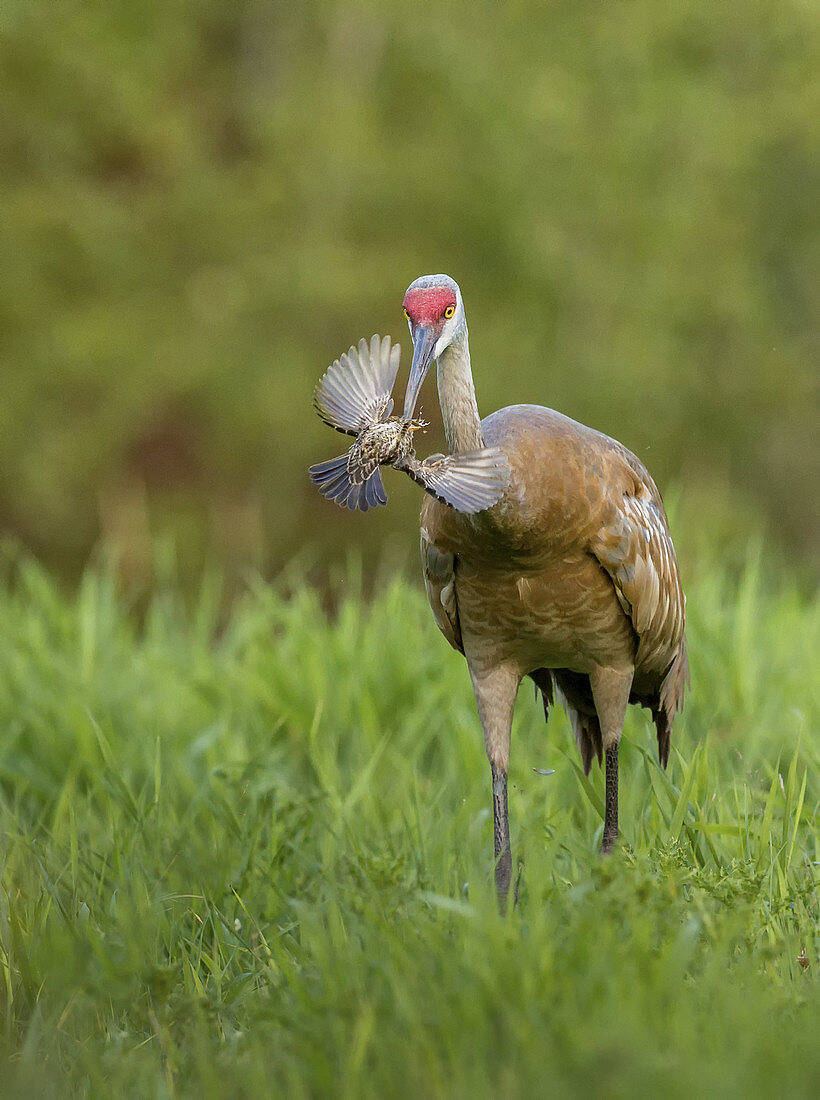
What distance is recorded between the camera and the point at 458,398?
3469mm

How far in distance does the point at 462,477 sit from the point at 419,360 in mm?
294

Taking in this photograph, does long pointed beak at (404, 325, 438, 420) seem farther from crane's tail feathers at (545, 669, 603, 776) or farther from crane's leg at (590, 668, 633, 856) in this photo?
crane's tail feathers at (545, 669, 603, 776)

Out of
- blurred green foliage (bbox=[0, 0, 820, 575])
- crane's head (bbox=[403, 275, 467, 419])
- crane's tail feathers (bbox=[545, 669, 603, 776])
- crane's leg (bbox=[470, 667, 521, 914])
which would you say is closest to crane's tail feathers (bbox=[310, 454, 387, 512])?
crane's head (bbox=[403, 275, 467, 419])

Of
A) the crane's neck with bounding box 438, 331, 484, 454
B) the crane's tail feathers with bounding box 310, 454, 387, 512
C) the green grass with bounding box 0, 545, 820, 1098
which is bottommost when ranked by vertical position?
the green grass with bounding box 0, 545, 820, 1098

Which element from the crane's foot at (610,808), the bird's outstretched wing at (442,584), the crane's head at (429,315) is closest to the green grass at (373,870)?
the crane's foot at (610,808)

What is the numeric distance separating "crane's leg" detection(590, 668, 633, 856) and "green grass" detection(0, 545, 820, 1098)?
0.10 m

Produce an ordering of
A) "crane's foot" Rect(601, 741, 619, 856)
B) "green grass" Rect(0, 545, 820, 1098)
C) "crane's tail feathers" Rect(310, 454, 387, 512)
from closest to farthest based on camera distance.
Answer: "green grass" Rect(0, 545, 820, 1098), "crane's tail feathers" Rect(310, 454, 387, 512), "crane's foot" Rect(601, 741, 619, 856)

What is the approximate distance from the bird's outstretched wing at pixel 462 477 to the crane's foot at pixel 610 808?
1.17m

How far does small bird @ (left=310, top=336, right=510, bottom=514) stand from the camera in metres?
3.06

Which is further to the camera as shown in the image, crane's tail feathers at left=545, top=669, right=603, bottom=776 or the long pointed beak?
crane's tail feathers at left=545, top=669, right=603, bottom=776

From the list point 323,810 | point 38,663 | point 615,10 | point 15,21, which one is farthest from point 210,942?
point 615,10

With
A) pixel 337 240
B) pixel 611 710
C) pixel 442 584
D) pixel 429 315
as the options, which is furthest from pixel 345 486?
pixel 337 240

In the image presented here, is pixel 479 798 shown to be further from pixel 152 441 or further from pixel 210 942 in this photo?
pixel 152 441

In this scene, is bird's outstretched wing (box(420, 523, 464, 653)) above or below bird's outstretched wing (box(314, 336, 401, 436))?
below
